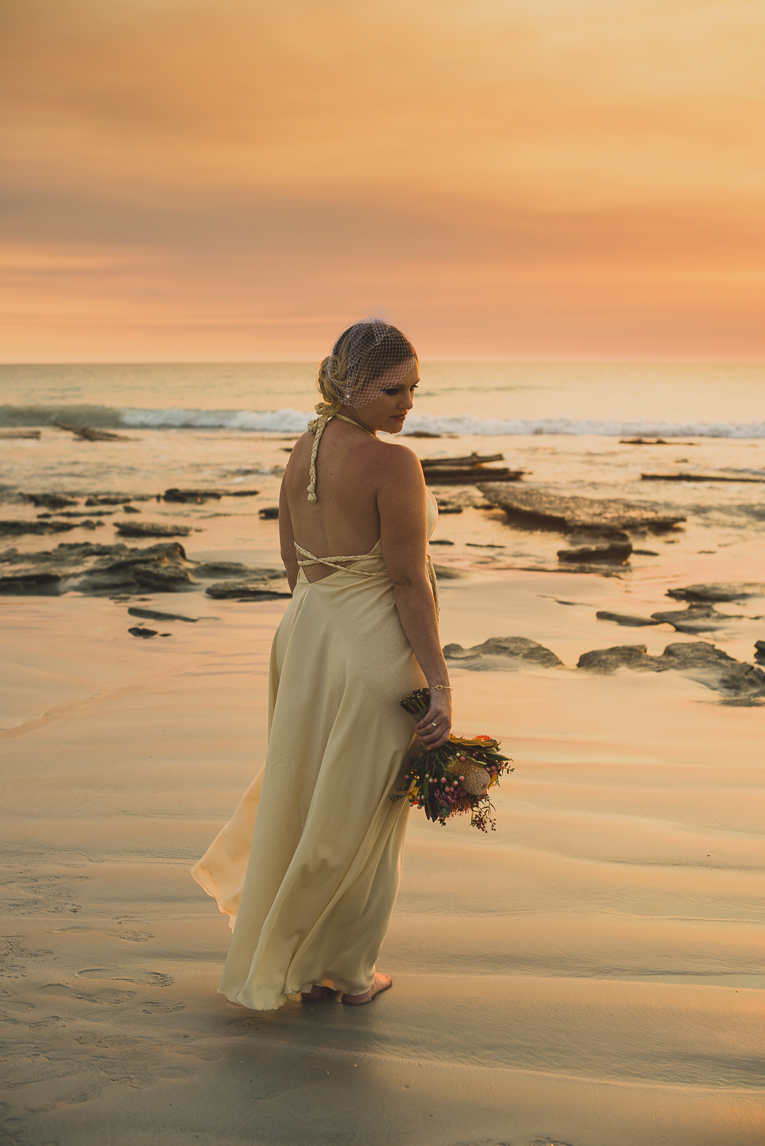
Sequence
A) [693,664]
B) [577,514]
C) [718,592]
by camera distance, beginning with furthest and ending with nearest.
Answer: [577,514]
[718,592]
[693,664]

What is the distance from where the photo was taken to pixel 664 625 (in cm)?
763

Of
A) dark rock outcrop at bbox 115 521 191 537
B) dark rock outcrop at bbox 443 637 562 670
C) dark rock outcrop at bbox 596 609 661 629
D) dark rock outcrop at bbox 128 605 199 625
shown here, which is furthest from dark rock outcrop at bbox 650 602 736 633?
dark rock outcrop at bbox 115 521 191 537

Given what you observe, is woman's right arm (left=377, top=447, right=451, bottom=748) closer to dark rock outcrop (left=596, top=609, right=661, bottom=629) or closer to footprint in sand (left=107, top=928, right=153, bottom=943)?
footprint in sand (left=107, top=928, right=153, bottom=943)

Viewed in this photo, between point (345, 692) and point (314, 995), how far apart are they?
913 millimetres

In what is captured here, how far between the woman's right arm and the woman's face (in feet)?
0.38

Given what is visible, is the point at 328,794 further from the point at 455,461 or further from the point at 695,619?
the point at 455,461

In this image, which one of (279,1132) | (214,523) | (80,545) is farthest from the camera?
(214,523)

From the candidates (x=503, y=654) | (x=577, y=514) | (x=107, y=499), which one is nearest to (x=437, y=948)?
(x=503, y=654)

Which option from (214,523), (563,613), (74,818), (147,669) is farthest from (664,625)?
(214,523)

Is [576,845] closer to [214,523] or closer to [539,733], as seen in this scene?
[539,733]

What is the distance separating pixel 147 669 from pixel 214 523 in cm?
802

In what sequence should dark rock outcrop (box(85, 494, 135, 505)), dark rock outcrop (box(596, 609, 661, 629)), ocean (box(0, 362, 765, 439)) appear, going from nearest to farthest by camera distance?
dark rock outcrop (box(596, 609, 661, 629))
dark rock outcrop (box(85, 494, 135, 505))
ocean (box(0, 362, 765, 439))

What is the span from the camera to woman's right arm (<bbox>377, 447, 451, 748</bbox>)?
232cm

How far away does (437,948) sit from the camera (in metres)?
2.83
